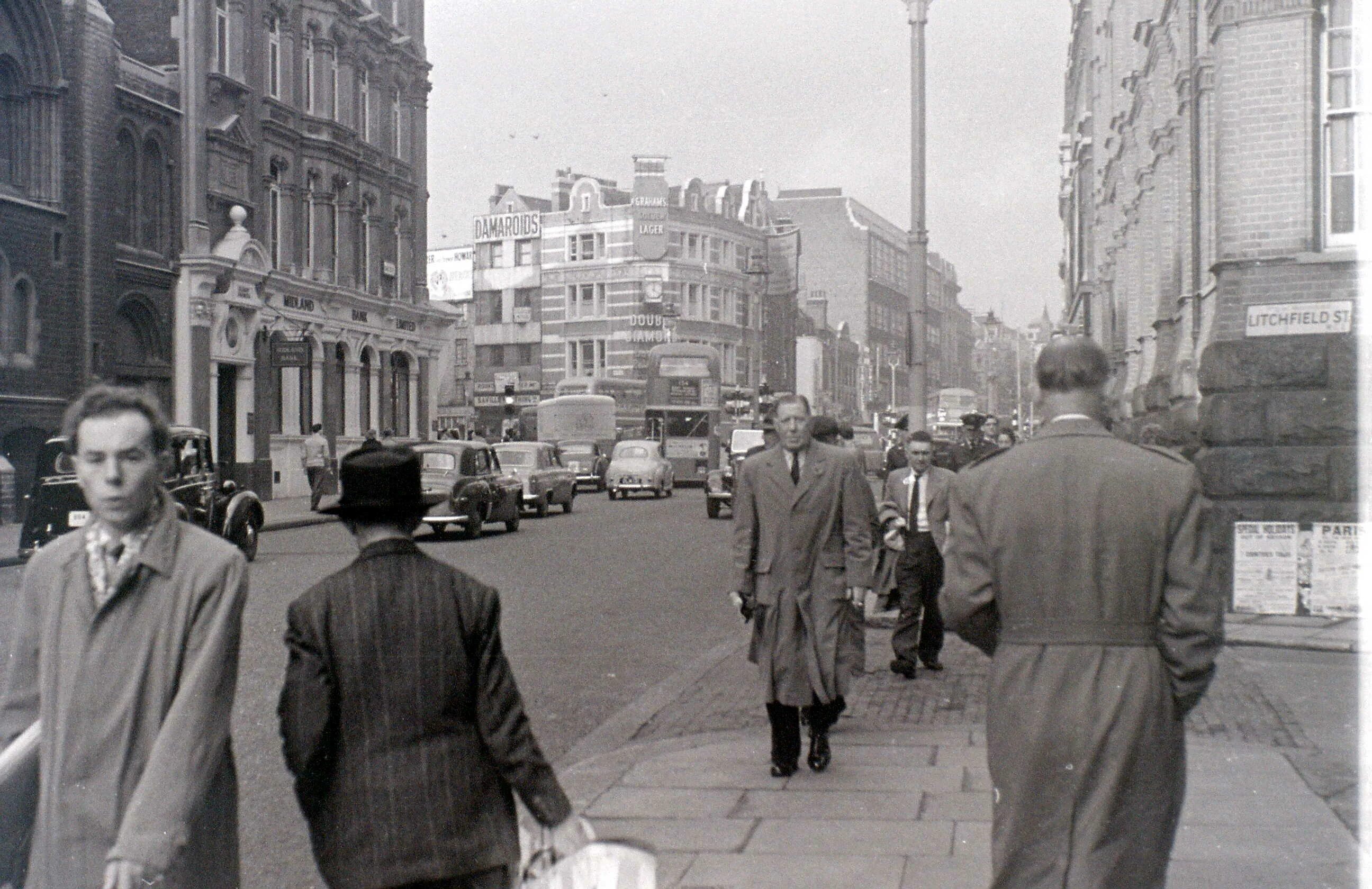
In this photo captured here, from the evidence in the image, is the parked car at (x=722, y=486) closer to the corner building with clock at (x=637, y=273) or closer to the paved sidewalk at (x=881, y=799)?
the paved sidewalk at (x=881, y=799)

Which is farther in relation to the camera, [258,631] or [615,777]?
[258,631]

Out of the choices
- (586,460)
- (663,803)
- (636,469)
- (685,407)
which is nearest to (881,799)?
(663,803)

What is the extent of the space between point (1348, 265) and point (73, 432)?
1184 centimetres

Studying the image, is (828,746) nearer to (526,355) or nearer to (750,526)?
(750,526)

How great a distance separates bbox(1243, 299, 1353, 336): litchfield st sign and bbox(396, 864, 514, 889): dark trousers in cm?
1086

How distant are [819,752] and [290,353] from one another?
84.5 feet

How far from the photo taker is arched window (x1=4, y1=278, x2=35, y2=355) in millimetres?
25047

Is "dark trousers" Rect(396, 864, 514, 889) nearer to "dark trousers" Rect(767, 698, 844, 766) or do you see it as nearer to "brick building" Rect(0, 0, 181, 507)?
"dark trousers" Rect(767, 698, 844, 766)

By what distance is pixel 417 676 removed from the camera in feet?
10.5

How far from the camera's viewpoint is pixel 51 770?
10.3 ft

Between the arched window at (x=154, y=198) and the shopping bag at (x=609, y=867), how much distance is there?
2873 cm

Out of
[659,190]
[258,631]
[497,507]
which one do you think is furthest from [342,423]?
[659,190]

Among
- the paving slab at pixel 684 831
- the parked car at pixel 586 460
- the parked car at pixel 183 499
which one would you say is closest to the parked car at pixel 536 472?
the parked car at pixel 183 499

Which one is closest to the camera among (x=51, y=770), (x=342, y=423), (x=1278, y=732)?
(x=51, y=770)
